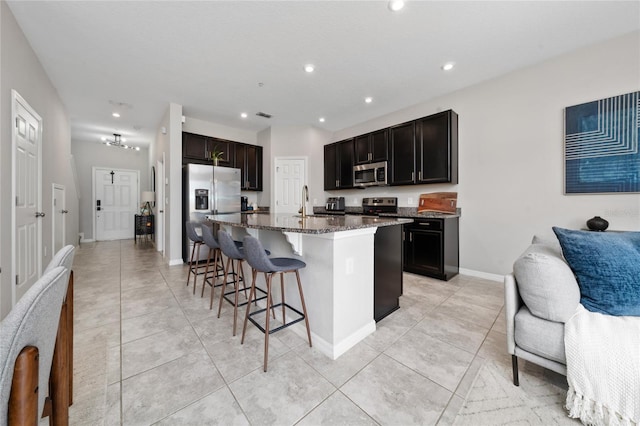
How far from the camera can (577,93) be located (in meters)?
2.69

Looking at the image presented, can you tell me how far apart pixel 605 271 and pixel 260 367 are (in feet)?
6.77

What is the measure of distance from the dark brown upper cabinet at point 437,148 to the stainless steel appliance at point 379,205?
74cm

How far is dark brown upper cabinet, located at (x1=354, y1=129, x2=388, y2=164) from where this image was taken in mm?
4266

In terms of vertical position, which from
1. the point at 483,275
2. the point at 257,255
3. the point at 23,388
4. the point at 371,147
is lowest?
the point at 483,275

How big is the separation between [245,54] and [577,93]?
3.78 m

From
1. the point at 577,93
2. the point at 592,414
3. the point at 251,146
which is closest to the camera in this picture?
the point at 592,414

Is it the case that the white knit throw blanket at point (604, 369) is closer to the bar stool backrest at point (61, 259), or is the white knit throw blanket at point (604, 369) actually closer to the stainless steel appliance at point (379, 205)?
the bar stool backrest at point (61, 259)

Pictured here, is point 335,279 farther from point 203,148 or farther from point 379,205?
point 203,148

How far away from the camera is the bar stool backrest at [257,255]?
5.24 feet

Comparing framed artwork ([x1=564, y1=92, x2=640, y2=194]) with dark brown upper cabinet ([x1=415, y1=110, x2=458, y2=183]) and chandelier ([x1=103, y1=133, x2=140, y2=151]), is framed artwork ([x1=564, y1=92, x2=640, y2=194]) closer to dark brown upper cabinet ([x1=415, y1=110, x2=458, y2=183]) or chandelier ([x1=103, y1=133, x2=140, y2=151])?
dark brown upper cabinet ([x1=415, y1=110, x2=458, y2=183])

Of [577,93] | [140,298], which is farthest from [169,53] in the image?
[577,93]

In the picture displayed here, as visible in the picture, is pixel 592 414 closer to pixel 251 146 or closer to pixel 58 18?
pixel 58 18

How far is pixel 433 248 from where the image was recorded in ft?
11.1

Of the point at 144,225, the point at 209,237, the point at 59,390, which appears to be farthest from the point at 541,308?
the point at 144,225
